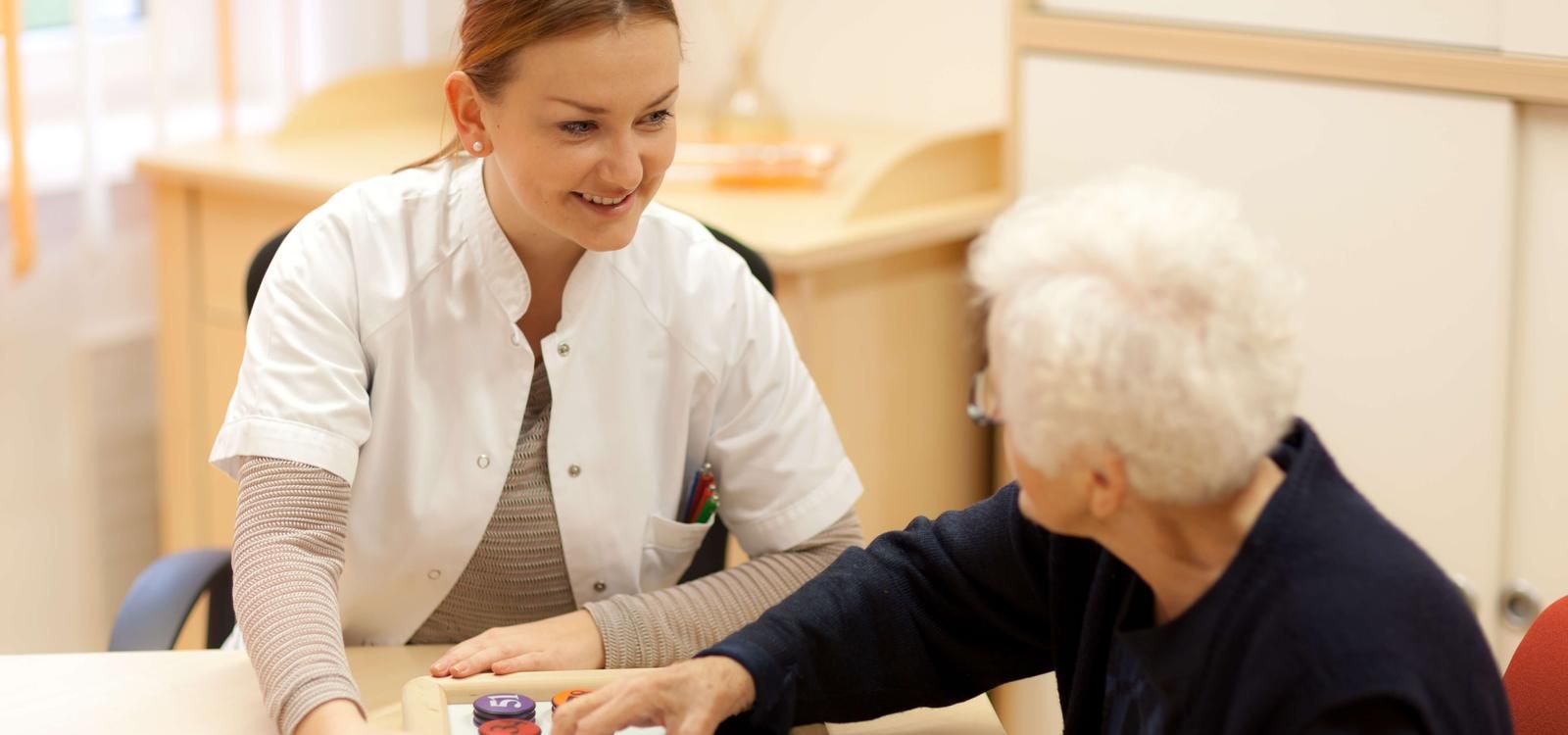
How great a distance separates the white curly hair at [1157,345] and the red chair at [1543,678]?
0.39 m

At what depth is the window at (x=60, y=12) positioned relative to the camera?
2627 millimetres

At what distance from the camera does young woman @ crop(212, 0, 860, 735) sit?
1.36m

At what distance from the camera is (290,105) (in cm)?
288

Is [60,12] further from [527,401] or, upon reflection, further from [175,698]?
[175,698]

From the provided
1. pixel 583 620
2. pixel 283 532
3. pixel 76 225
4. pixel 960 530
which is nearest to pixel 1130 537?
pixel 960 530

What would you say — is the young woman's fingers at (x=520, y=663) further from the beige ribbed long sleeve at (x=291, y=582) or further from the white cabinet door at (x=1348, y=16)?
the white cabinet door at (x=1348, y=16)

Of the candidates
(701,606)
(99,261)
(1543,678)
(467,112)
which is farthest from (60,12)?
(1543,678)

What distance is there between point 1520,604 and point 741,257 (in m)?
1.04

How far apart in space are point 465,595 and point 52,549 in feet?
4.70

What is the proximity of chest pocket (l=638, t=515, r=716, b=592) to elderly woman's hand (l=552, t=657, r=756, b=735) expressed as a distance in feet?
0.94

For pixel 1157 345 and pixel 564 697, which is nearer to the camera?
pixel 1157 345

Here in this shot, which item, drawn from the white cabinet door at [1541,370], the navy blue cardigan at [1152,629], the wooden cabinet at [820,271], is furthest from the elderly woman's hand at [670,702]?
the white cabinet door at [1541,370]

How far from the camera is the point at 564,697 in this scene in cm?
129

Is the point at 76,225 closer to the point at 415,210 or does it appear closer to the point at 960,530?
the point at 415,210
